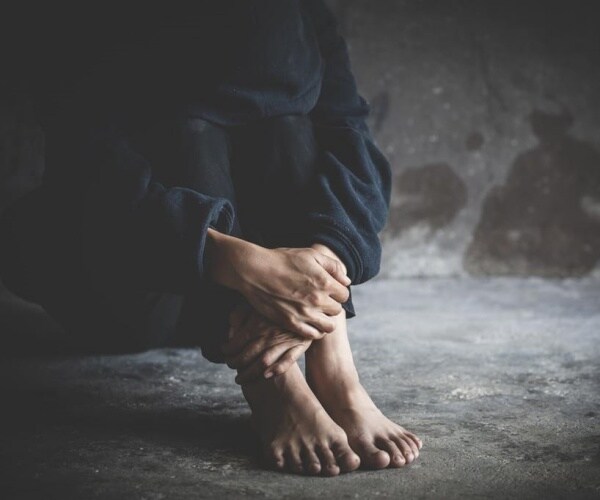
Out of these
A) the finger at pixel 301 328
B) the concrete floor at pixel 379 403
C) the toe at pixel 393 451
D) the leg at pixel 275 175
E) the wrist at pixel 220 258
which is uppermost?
the leg at pixel 275 175

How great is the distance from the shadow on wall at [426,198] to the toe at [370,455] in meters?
1.84

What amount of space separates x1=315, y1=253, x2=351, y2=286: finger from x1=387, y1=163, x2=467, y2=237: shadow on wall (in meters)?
1.74

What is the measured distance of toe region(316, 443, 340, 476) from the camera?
36.9 inches

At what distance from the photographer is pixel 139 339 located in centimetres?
154

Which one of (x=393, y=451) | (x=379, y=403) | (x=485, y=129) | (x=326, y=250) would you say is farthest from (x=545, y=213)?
(x=393, y=451)

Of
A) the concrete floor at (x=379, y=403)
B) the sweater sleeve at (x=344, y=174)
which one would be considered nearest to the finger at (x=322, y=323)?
the sweater sleeve at (x=344, y=174)

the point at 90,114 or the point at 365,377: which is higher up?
the point at 90,114

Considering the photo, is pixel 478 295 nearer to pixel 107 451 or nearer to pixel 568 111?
pixel 568 111

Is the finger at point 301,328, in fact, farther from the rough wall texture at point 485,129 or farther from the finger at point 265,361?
the rough wall texture at point 485,129

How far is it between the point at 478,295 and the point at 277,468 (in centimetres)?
166

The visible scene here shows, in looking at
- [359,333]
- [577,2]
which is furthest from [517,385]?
[577,2]

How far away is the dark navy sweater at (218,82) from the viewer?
1172mm

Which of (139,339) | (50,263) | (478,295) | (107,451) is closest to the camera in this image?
(107,451)

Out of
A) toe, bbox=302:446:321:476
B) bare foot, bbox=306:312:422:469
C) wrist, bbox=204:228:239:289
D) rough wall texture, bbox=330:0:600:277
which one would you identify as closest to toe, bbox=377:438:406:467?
bare foot, bbox=306:312:422:469
